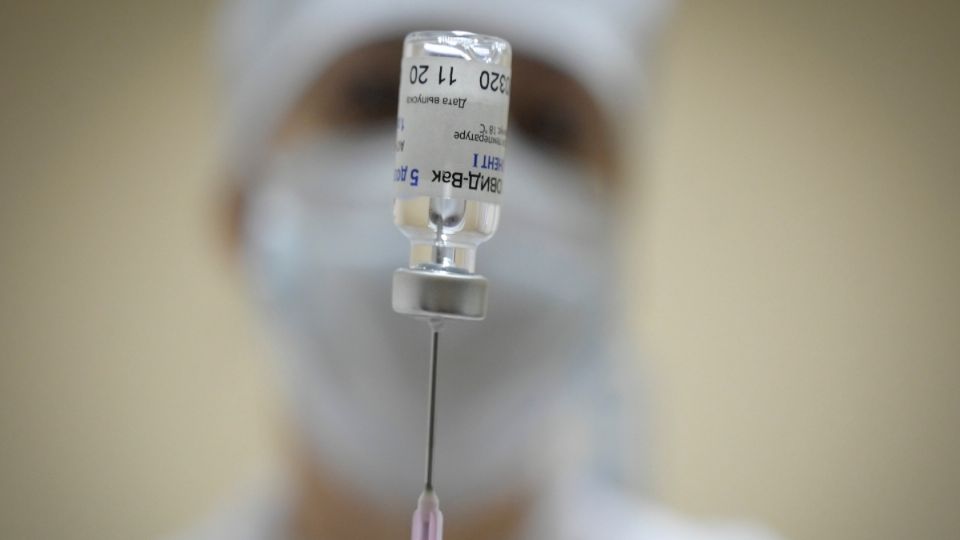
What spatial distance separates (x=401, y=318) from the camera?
1.20 m

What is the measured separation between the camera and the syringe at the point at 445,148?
72cm

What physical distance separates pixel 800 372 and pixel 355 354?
0.92 meters

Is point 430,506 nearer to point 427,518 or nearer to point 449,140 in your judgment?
point 427,518

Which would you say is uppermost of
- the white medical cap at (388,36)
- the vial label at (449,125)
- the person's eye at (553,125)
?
the white medical cap at (388,36)

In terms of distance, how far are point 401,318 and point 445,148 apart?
0.50 meters

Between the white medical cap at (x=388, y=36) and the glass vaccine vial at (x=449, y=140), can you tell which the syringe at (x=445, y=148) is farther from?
the white medical cap at (x=388, y=36)

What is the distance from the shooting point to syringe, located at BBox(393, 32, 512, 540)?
2.35ft

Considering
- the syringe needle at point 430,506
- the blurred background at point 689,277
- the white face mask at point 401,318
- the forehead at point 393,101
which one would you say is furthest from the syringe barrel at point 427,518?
the blurred background at point 689,277

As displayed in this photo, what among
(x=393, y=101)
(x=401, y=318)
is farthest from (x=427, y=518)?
(x=393, y=101)

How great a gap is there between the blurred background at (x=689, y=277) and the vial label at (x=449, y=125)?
0.96 m

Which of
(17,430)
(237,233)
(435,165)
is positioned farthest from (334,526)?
(435,165)

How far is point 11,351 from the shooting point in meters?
1.67

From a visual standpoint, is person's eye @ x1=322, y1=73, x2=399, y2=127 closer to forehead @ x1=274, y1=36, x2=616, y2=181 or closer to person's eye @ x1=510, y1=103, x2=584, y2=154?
forehead @ x1=274, y1=36, x2=616, y2=181

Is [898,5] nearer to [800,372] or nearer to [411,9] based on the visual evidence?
[800,372]
